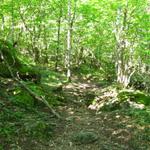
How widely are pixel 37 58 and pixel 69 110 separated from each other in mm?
18375

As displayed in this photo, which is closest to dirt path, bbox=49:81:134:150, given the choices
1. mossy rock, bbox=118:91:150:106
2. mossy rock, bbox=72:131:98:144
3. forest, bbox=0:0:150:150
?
forest, bbox=0:0:150:150

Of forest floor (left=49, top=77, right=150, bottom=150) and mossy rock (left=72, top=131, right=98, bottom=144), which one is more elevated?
mossy rock (left=72, top=131, right=98, bottom=144)

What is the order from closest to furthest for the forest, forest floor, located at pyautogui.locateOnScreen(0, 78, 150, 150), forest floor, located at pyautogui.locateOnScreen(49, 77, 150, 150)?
forest floor, located at pyautogui.locateOnScreen(0, 78, 150, 150), forest floor, located at pyautogui.locateOnScreen(49, 77, 150, 150), the forest

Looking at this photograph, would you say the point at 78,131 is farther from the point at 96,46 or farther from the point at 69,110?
the point at 96,46

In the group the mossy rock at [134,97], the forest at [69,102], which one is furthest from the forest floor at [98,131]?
the mossy rock at [134,97]

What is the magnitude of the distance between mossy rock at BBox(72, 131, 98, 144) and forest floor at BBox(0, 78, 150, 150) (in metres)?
0.05

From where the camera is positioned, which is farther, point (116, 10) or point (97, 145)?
point (116, 10)

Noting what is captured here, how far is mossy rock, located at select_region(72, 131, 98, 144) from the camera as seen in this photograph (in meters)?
9.45

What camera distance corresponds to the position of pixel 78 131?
34.2 ft

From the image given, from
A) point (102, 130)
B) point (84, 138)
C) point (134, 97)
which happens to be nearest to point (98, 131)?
point (102, 130)

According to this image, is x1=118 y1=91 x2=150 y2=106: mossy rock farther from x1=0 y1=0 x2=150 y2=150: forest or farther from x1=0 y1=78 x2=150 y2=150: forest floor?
x1=0 y1=78 x2=150 y2=150: forest floor

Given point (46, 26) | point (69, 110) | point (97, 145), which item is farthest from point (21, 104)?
point (46, 26)

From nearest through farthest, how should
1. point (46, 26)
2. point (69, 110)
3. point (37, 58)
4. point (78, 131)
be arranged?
1. point (78, 131)
2. point (69, 110)
3. point (46, 26)
4. point (37, 58)

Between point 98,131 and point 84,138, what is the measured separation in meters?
1.16
